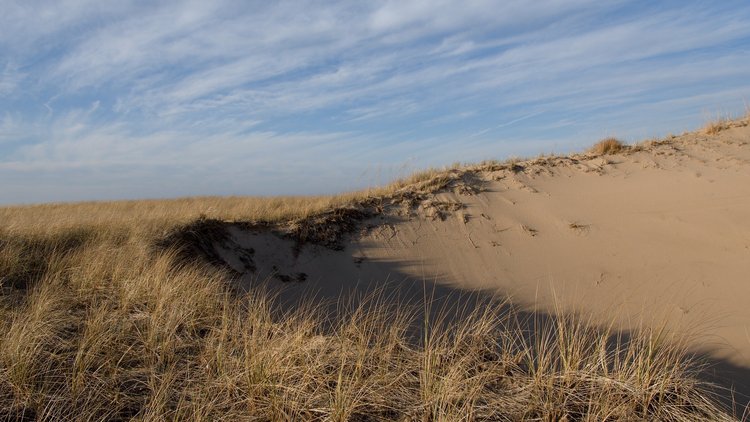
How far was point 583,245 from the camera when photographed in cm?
928

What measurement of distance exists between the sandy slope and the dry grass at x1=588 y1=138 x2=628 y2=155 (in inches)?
12.2

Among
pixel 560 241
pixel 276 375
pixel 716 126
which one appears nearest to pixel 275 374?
pixel 276 375

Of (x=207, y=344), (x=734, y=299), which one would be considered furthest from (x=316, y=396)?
(x=734, y=299)

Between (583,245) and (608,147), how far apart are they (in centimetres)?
430

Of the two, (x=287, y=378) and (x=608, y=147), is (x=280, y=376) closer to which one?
(x=287, y=378)

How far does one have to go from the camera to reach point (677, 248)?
8766 mm

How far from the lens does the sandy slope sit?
7.44 meters

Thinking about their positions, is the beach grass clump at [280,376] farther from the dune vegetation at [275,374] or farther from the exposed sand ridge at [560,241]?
the exposed sand ridge at [560,241]

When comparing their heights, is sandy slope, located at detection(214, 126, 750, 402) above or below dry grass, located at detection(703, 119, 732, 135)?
below

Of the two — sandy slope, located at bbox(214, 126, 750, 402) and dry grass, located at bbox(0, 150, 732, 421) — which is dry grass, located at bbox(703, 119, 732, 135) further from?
dry grass, located at bbox(0, 150, 732, 421)

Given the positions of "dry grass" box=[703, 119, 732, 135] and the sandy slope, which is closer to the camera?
the sandy slope

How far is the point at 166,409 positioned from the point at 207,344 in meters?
0.84

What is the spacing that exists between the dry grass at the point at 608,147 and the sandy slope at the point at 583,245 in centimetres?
31

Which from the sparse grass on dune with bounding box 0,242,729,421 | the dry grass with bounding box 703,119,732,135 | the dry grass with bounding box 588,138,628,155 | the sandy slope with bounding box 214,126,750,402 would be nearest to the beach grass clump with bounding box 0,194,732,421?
the sparse grass on dune with bounding box 0,242,729,421
